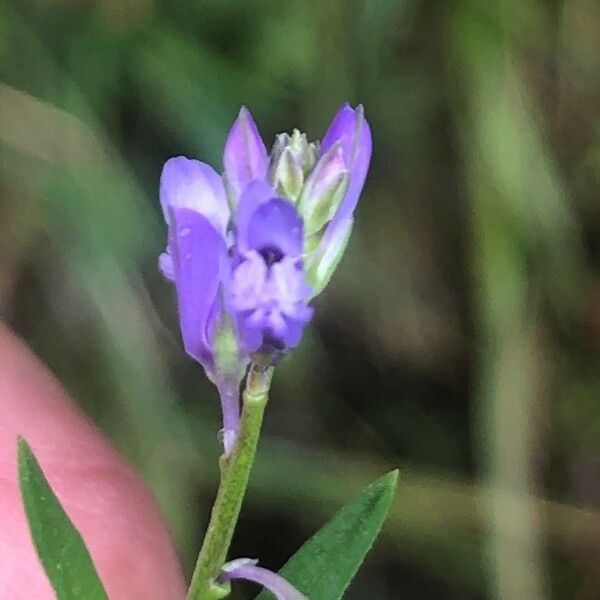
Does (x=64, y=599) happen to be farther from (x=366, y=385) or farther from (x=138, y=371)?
(x=366, y=385)

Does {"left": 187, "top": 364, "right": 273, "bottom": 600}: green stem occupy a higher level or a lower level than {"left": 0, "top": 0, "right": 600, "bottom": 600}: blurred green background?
lower

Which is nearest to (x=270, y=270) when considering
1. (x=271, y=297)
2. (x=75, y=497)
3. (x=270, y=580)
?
(x=271, y=297)

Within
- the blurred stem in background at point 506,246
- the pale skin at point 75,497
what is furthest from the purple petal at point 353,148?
the blurred stem in background at point 506,246

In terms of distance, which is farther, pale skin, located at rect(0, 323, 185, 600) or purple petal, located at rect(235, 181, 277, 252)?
pale skin, located at rect(0, 323, 185, 600)

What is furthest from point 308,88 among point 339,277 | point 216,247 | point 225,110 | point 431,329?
point 216,247

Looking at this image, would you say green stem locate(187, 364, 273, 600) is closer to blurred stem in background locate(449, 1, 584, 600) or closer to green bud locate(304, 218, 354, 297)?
green bud locate(304, 218, 354, 297)

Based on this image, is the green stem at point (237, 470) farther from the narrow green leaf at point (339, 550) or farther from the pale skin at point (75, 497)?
the pale skin at point (75, 497)

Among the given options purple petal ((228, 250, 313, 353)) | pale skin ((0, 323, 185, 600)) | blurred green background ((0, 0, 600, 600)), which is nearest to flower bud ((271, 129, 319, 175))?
purple petal ((228, 250, 313, 353))

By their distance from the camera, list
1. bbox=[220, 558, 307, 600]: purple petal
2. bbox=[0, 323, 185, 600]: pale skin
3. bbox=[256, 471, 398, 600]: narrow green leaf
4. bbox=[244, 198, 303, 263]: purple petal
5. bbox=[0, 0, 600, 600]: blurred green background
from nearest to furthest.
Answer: bbox=[244, 198, 303, 263]: purple petal, bbox=[220, 558, 307, 600]: purple petal, bbox=[256, 471, 398, 600]: narrow green leaf, bbox=[0, 323, 185, 600]: pale skin, bbox=[0, 0, 600, 600]: blurred green background
